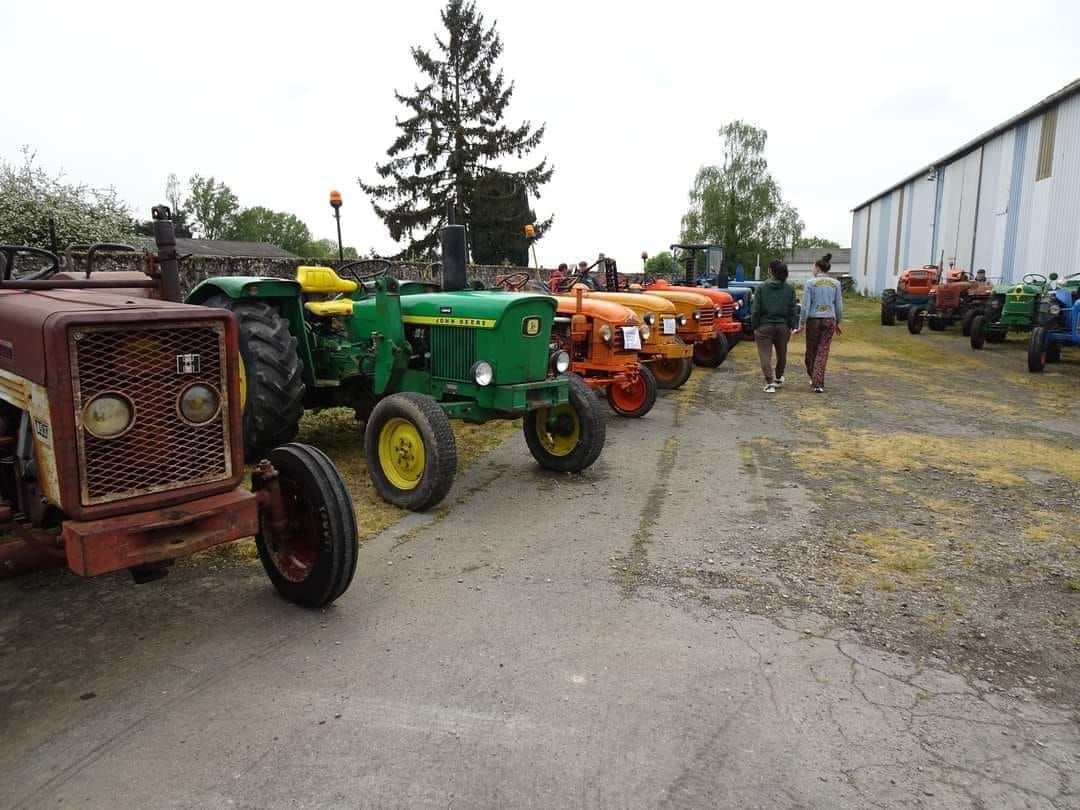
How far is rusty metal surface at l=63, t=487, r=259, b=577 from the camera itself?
258cm

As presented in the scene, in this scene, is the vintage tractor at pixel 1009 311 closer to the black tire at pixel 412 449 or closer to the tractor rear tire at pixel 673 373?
the tractor rear tire at pixel 673 373

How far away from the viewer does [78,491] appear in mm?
2629

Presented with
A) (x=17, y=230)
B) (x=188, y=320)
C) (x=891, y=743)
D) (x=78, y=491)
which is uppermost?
(x=17, y=230)

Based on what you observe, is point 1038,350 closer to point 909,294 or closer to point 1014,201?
point 909,294

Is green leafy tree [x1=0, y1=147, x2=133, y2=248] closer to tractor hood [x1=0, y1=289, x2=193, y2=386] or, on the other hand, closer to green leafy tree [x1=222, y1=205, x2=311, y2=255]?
tractor hood [x1=0, y1=289, x2=193, y2=386]

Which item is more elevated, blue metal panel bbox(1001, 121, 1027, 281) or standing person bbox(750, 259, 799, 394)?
blue metal panel bbox(1001, 121, 1027, 281)

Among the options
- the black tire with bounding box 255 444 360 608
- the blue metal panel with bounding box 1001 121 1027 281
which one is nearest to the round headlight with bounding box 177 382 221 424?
the black tire with bounding box 255 444 360 608

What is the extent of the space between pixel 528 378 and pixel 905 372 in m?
9.16

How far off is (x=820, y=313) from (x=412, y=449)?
6.76 metres

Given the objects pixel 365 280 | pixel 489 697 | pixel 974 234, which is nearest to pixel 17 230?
pixel 365 280

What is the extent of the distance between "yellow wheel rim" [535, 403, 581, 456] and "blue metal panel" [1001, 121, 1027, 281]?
21785mm

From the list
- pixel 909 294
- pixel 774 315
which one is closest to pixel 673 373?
pixel 774 315

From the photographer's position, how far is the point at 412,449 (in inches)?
203

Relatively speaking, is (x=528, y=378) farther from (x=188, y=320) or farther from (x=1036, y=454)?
(x=1036, y=454)
